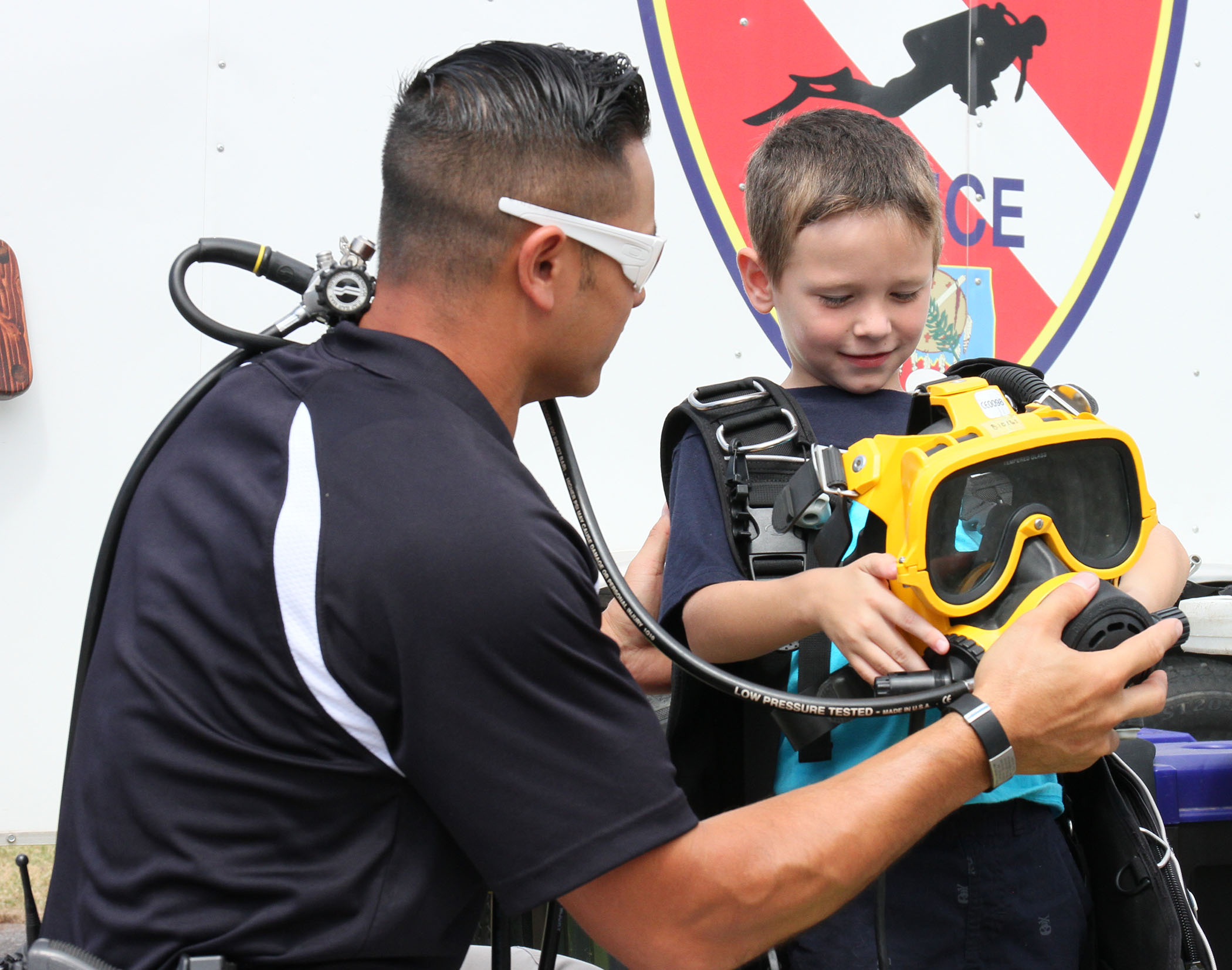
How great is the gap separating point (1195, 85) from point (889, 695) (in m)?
2.78

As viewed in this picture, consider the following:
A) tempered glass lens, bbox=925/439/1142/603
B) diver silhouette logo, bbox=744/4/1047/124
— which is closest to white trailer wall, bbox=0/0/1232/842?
diver silhouette logo, bbox=744/4/1047/124

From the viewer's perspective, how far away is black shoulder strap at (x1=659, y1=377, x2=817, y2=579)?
139 cm

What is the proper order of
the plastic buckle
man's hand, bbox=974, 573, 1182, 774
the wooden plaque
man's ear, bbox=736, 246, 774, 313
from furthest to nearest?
the wooden plaque
man's ear, bbox=736, 246, 774, 313
the plastic buckle
man's hand, bbox=974, 573, 1182, 774

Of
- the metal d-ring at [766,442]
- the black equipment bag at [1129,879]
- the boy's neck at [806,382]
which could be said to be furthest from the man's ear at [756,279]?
the black equipment bag at [1129,879]

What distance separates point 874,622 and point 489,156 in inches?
27.1

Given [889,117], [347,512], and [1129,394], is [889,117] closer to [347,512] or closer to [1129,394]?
[1129,394]

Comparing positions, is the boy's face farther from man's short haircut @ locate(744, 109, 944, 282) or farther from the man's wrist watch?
the man's wrist watch

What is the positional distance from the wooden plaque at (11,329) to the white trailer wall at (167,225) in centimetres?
3

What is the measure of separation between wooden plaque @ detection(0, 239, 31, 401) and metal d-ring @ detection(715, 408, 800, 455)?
1.54 metres

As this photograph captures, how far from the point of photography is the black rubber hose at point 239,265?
1.35m

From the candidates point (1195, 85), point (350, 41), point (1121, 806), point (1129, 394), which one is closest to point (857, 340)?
point (1121, 806)

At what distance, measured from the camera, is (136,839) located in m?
1.02

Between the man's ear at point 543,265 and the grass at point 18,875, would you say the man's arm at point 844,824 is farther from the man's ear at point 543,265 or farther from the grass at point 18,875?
the grass at point 18,875

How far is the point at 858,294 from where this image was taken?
1.49 metres
